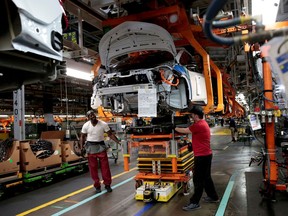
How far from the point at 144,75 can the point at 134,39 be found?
72 cm

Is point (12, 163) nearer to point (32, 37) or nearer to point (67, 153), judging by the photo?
point (67, 153)

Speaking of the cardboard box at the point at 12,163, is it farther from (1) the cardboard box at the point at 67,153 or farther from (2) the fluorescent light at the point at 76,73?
(2) the fluorescent light at the point at 76,73

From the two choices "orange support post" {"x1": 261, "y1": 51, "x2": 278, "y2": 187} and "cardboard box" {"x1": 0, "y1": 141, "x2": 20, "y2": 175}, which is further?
"cardboard box" {"x1": 0, "y1": 141, "x2": 20, "y2": 175}

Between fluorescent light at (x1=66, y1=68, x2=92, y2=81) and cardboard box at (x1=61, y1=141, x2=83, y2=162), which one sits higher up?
fluorescent light at (x1=66, y1=68, x2=92, y2=81)

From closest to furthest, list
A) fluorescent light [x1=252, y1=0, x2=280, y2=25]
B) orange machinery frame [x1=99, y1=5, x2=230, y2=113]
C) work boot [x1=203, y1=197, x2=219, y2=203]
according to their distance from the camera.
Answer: fluorescent light [x1=252, y1=0, x2=280, y2=25] → orange machinery frame [x1=99, y1=5, x2=230, y2=113] → work boot [x1=203, y1=197, x2=219, y2=203]

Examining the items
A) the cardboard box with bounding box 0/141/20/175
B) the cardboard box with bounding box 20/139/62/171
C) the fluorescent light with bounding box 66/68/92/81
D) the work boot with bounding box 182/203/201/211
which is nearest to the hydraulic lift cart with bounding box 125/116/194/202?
Answer: the work boot with bounding box 182/203/201/211

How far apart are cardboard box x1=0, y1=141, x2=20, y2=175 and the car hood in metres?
3.12

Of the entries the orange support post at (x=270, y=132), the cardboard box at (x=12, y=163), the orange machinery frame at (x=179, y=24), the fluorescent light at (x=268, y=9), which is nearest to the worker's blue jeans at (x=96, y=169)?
the cardboard box at (x=12, y=163)

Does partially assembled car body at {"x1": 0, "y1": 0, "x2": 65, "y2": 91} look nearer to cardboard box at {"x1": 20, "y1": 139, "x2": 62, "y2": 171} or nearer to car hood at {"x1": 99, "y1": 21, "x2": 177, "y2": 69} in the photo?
car hood at {"x1": 99, "y1": 21, "x2": 177, "y2": 69}

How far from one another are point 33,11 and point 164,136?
3.57m

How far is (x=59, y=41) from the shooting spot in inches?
88.2

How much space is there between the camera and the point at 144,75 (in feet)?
15.1

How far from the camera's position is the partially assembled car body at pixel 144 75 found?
4.54 meters

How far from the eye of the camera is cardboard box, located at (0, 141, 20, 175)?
5.84m
